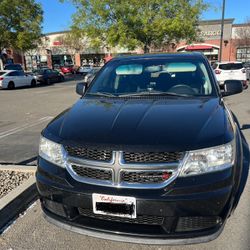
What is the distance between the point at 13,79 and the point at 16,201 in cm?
2065

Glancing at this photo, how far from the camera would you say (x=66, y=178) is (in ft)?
8.18

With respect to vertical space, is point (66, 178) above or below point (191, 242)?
above

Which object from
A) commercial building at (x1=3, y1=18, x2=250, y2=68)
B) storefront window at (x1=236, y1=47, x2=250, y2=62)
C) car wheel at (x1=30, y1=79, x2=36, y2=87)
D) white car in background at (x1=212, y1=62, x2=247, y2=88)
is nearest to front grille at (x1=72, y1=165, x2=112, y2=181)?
white car in background at (x1=212, y1=62, x2=247, y2=88)

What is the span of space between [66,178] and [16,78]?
873 inches

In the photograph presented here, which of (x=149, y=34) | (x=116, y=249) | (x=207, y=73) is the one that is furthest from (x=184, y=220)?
(x=149, y=34)

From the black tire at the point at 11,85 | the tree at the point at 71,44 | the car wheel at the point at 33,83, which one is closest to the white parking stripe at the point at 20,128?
the black tire at the point at 11,85

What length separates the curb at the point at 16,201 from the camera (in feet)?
11.2

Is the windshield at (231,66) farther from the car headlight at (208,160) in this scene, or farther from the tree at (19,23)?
the tree at (19,23)

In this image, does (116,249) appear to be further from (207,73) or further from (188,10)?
(188,10)

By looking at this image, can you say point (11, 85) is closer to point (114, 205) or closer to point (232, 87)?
point (232, 87)

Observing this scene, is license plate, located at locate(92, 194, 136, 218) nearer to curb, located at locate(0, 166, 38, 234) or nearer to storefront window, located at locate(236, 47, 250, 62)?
curb, located at locate(0, 166, 38, 234)

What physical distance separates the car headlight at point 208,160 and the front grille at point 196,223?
0.35 m

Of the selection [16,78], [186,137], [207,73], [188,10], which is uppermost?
[188,10]

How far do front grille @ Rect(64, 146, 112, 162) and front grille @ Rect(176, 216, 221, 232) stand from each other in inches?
28.8
